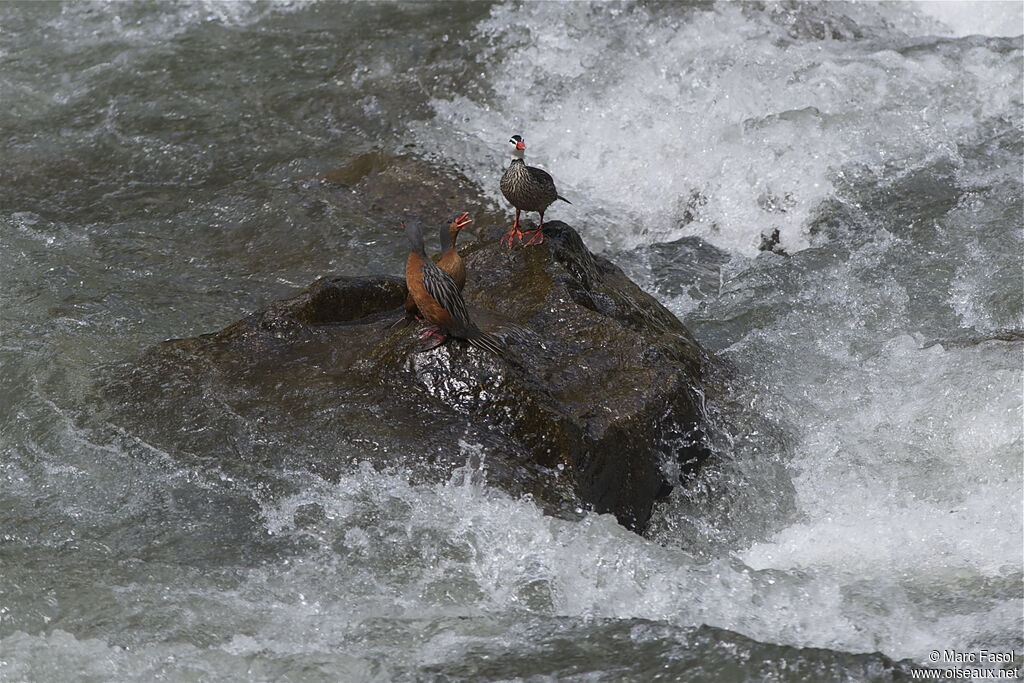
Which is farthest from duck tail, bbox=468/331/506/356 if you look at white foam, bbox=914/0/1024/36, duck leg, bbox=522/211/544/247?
white foam, bbox=914/0/1024/36

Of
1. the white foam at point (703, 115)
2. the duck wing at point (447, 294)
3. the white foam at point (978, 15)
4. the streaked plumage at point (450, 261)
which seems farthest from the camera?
the white foam at point (978, 15)

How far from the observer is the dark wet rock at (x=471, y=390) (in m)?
4.12

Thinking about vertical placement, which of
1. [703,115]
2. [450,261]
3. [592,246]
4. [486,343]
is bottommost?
[592,246]

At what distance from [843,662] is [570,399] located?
1340 mm

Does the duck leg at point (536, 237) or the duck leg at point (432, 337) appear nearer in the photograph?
the duck leg at point (432, 337)

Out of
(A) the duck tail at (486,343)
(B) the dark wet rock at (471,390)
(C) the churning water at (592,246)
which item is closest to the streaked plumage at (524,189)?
(B) the dark wet rock at (471,390)

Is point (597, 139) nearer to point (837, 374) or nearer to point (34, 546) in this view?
point (837, 374)

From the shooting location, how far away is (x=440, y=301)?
3939mm

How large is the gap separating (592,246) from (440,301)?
8.93 feet

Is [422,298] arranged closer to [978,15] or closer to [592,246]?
[592,246]

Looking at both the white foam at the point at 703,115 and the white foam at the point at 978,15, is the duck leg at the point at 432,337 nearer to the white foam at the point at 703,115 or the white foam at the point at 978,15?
the white foam at the point at 703,115

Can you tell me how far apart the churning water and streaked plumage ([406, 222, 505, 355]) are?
45 cm

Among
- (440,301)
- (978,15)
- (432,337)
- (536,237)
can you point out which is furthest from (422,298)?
(978,15)

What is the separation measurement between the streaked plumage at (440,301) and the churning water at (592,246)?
0.45m
